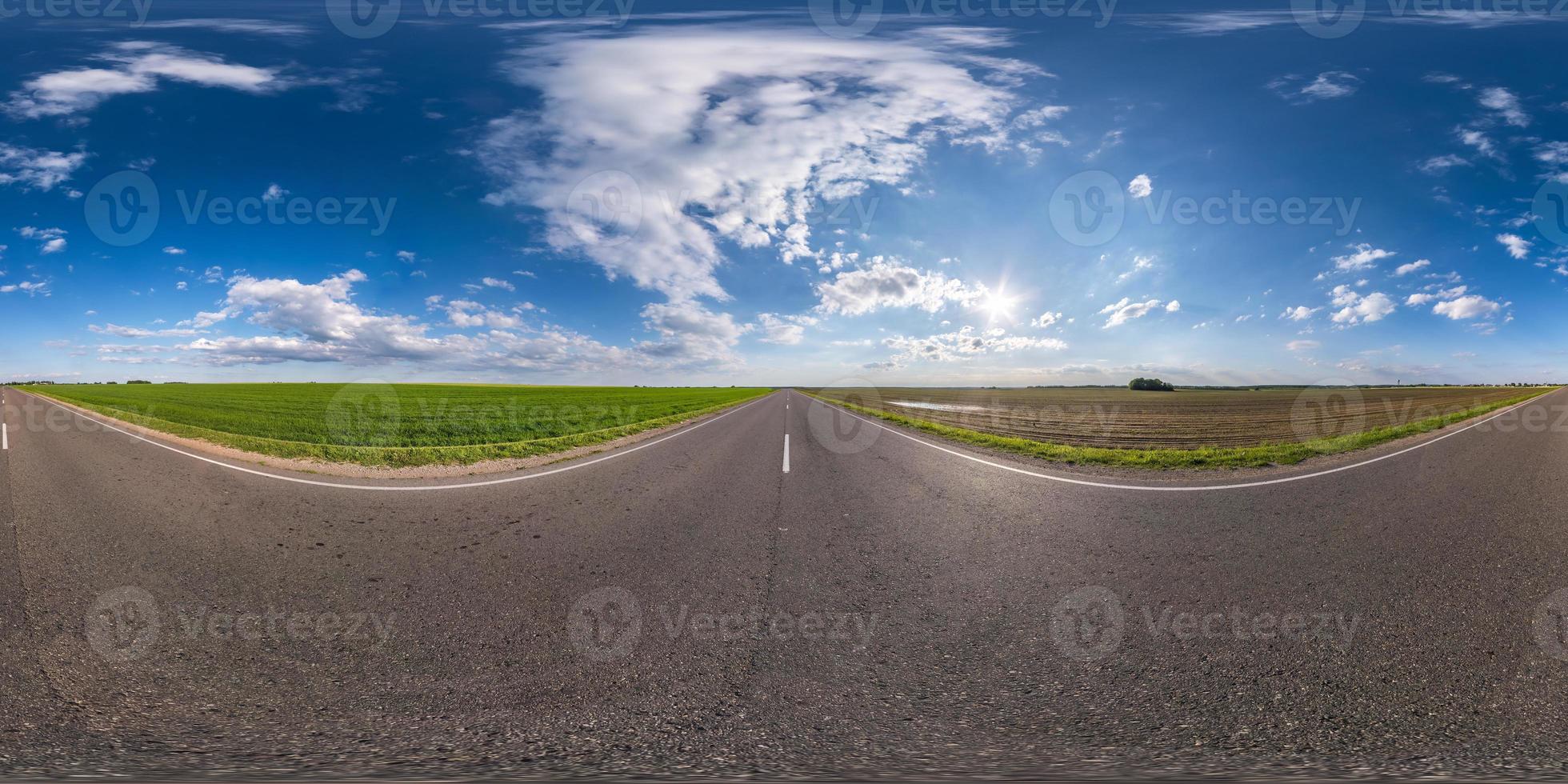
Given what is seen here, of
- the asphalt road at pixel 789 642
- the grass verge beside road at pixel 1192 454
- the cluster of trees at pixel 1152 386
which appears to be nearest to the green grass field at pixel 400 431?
→ the asphalt road at pixel 789 642

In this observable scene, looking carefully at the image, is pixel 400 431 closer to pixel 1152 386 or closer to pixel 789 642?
pixel 789 642

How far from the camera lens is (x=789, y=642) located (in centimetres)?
360

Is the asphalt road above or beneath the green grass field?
beneath

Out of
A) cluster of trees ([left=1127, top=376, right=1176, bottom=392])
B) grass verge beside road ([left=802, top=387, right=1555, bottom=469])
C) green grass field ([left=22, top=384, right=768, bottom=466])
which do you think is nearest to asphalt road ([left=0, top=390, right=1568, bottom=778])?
grass verge beside road ([left=802, top=387, right=1555, bottom=469])

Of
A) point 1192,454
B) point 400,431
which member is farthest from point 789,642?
point 400,431

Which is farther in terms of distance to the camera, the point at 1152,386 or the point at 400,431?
the point at 1152,386

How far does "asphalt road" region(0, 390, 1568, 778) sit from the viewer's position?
2732 mm

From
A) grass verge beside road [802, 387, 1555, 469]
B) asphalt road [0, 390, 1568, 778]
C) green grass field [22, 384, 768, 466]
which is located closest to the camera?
asphalt road [0, 390, 1568, 778]

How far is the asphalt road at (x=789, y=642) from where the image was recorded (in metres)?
2.73

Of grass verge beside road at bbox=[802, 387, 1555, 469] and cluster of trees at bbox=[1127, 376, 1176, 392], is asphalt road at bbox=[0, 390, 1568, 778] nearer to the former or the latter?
grass verge beside road at bbox=[802, 387, 1555, 469]

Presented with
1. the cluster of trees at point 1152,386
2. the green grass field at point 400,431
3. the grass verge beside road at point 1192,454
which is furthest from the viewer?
the cluster of trees at point 1152,386

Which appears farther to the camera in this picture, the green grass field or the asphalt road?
the green grass field

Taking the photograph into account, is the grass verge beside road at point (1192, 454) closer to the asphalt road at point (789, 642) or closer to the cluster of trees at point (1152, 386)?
the asphalt road at point (789, 642)

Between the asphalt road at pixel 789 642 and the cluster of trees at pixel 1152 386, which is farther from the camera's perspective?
the cluster of trees at pixel 1152 386
